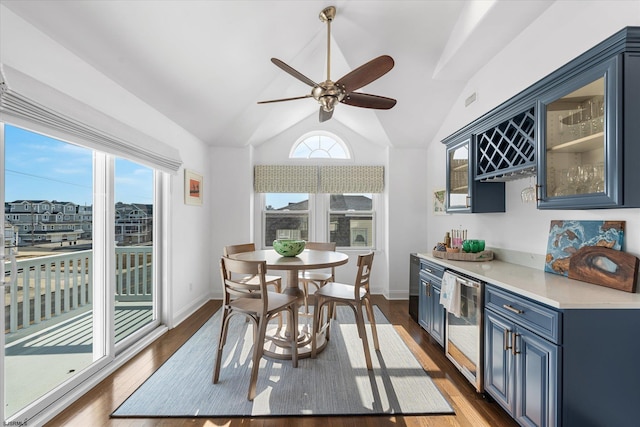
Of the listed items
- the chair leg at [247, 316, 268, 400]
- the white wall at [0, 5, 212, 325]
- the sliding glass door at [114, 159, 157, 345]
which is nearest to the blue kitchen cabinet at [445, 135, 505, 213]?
the chair leg at [247, 316, 268, 400]

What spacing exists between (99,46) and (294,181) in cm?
305

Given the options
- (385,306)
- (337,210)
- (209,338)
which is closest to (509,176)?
(385,306)

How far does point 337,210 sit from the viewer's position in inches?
200

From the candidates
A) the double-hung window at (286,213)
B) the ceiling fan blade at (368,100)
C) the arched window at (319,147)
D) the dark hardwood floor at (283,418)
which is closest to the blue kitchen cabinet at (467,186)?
the ceiling fan blade at (368,100)

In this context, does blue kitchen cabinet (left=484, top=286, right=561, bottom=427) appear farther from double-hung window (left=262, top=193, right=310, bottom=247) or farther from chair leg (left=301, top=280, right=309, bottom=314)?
double-hung window (left=262, top=193, right=310, bottom=247)

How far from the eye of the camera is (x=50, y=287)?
6.72 ft

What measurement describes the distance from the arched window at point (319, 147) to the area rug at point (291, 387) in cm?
307

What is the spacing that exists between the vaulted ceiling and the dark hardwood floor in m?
2.39

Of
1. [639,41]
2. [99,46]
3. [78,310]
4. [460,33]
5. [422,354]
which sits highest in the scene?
[460,33]

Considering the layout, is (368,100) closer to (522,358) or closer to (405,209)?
(522,358)

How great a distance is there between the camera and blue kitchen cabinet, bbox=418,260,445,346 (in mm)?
2811

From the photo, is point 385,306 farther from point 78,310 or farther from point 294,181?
point 78,310

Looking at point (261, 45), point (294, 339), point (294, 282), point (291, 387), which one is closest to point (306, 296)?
point (294, 282)

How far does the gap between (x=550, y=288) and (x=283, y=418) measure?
5.89 feet
